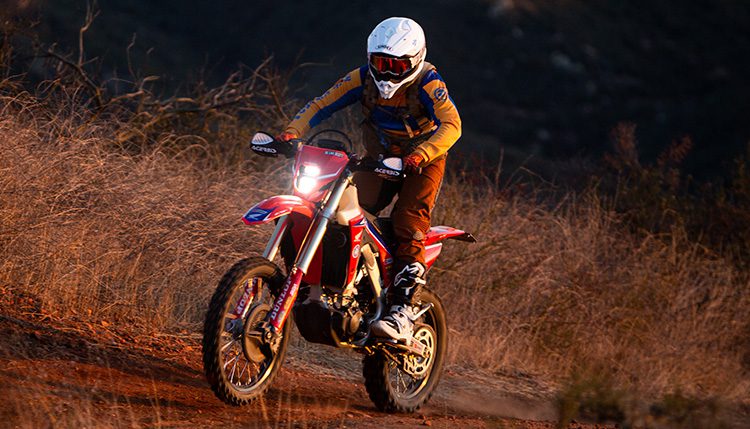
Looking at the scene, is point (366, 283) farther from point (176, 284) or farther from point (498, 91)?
point (498, 91)

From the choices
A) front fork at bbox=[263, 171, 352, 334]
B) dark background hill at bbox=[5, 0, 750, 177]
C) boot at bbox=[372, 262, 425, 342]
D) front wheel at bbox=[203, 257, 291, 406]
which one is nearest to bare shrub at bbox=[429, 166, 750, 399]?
boot at bbox=[372, 262, 425, 342]

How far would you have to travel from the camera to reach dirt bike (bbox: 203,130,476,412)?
614cm

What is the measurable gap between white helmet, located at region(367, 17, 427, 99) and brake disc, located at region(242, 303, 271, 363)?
1658 mm

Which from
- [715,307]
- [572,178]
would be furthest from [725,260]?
[572,178]

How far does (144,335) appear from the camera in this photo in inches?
311

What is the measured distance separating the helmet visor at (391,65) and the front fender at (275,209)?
1127 millimetres

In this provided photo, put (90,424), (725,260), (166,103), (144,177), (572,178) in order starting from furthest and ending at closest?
(572,178) → (725,260) → (166,103) → (144,177) → (90,424)

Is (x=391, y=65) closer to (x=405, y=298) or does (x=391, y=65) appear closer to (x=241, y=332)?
(x=405, y=298)

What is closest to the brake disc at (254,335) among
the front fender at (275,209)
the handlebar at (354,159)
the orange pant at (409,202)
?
the front fender at (275,209)

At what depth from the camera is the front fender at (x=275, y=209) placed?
6.05 m

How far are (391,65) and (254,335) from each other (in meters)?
1.91

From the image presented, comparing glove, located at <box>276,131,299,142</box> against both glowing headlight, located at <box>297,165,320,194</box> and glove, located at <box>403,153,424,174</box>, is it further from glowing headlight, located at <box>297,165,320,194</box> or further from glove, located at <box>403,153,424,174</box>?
glove, located at <box>403,153,424,174</box>

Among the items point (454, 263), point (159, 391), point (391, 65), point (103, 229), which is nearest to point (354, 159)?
point (391, 65)

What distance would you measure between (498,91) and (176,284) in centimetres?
5596
